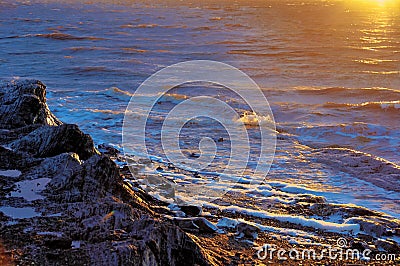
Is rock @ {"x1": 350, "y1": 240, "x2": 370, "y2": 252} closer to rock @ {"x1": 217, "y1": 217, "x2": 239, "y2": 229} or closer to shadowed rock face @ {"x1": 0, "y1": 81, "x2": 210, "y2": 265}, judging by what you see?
rock @ {"x1": 217, "y1": 217, "x2": 239, "y2": 229}

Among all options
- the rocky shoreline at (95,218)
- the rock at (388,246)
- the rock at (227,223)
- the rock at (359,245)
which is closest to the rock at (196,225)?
the rocky shoreline at (95,218)

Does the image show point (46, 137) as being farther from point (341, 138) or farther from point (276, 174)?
point (341, 138)

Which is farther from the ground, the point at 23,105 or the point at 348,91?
the point at 348,91

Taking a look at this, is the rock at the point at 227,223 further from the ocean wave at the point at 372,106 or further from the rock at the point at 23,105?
the ocean wave at the point at 372,106

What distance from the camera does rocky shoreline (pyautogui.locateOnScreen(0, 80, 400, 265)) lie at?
12.6ft

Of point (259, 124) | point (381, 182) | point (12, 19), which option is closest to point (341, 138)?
point (259, 124)

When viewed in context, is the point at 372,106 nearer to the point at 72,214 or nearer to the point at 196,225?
the point at 196,225

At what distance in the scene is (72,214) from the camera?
14.7 feet

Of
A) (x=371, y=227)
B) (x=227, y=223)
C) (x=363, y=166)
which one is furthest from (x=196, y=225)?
(x=363, y=166)

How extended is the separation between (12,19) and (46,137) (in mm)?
55932

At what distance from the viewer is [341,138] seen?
45.9ft

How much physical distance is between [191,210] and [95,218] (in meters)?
2.46

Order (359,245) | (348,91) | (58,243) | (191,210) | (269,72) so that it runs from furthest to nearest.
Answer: (269,72) < (348,91) < (191,210) < (359,245) < (58,243)

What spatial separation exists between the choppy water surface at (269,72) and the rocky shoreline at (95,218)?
1995 mm
